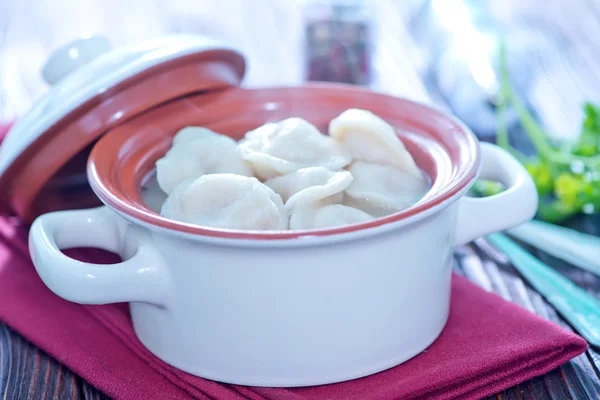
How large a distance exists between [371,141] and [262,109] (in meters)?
0.25

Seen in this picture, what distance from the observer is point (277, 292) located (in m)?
0.85

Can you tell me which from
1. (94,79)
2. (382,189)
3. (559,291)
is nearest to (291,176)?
(382,189)

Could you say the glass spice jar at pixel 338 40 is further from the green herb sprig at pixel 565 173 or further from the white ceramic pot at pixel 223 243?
the white ceramic pot at pixel 223 243

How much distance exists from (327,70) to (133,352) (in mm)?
1085

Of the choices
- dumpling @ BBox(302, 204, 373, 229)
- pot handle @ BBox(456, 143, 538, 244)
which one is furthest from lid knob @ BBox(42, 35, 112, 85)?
pot handle @ BBox(456, 143, 538, 244)

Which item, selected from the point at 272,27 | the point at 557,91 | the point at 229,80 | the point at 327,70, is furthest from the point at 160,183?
the point at 272,27

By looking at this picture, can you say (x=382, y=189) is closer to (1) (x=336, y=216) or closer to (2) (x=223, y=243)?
(1) (x=336, y=216)

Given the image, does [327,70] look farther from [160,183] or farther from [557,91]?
[160,183]

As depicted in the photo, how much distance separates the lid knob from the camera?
130 cm

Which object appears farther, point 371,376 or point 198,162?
point 198,162

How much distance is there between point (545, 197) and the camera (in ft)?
4.77

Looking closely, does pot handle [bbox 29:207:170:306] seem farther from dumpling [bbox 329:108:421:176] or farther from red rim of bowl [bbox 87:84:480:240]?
dumpling [bbox 329:108:421:176]

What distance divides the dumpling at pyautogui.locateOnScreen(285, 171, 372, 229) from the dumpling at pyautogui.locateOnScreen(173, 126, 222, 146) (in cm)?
24

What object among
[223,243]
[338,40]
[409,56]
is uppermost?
[223,243]
